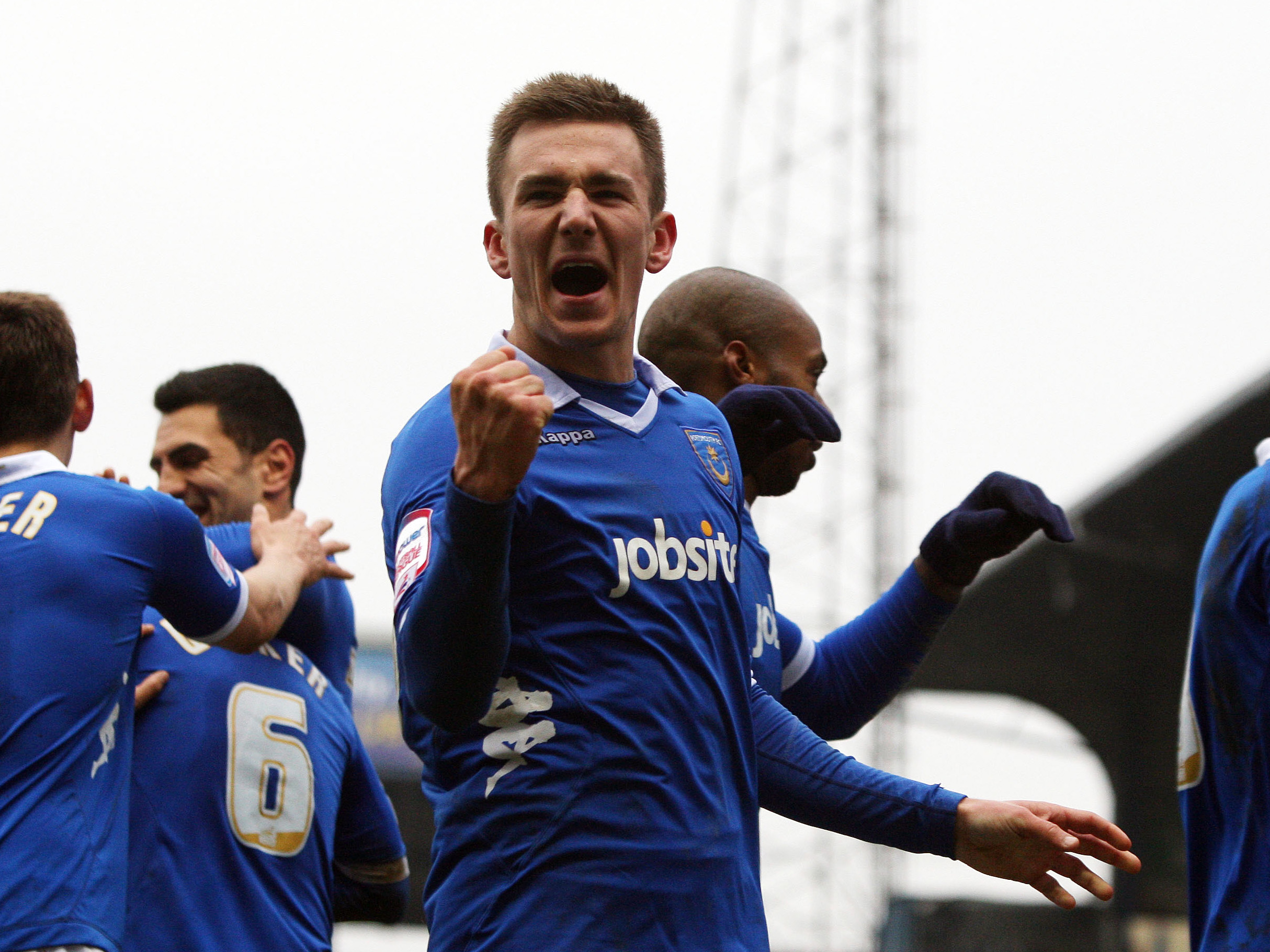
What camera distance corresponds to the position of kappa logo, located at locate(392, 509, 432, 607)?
2047 millimetres

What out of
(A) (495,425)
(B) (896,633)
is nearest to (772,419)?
(B) (896,633)

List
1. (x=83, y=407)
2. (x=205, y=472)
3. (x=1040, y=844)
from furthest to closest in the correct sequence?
(x=205, y=472) → (x=83, y=407) → (x=1040, y=844)

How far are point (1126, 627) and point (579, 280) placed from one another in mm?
16112

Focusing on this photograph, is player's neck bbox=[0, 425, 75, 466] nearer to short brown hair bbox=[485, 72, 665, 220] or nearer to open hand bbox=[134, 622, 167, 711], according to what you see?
open hand bbox=[134, 622, 167, 711]

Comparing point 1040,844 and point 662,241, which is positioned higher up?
point 662,241

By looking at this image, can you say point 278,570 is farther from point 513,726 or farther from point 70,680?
point 513,726

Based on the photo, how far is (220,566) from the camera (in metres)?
3.10

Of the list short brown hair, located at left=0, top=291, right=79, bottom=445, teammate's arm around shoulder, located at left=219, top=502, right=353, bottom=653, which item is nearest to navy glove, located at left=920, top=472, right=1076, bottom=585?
teammate's arm around shoulder, located at left=219, top=502, right=353, bottom=653

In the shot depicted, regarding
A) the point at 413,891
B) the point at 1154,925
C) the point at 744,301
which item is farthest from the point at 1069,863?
the point at 413,891

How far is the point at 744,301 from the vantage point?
3498 mm

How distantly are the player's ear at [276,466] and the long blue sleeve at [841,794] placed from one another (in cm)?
202

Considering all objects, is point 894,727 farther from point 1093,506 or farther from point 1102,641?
point 1093,506

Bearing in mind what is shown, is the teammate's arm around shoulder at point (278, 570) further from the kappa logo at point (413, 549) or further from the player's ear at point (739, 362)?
the kappa logo at point (413, 549)

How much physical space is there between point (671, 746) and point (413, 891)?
1849cm
